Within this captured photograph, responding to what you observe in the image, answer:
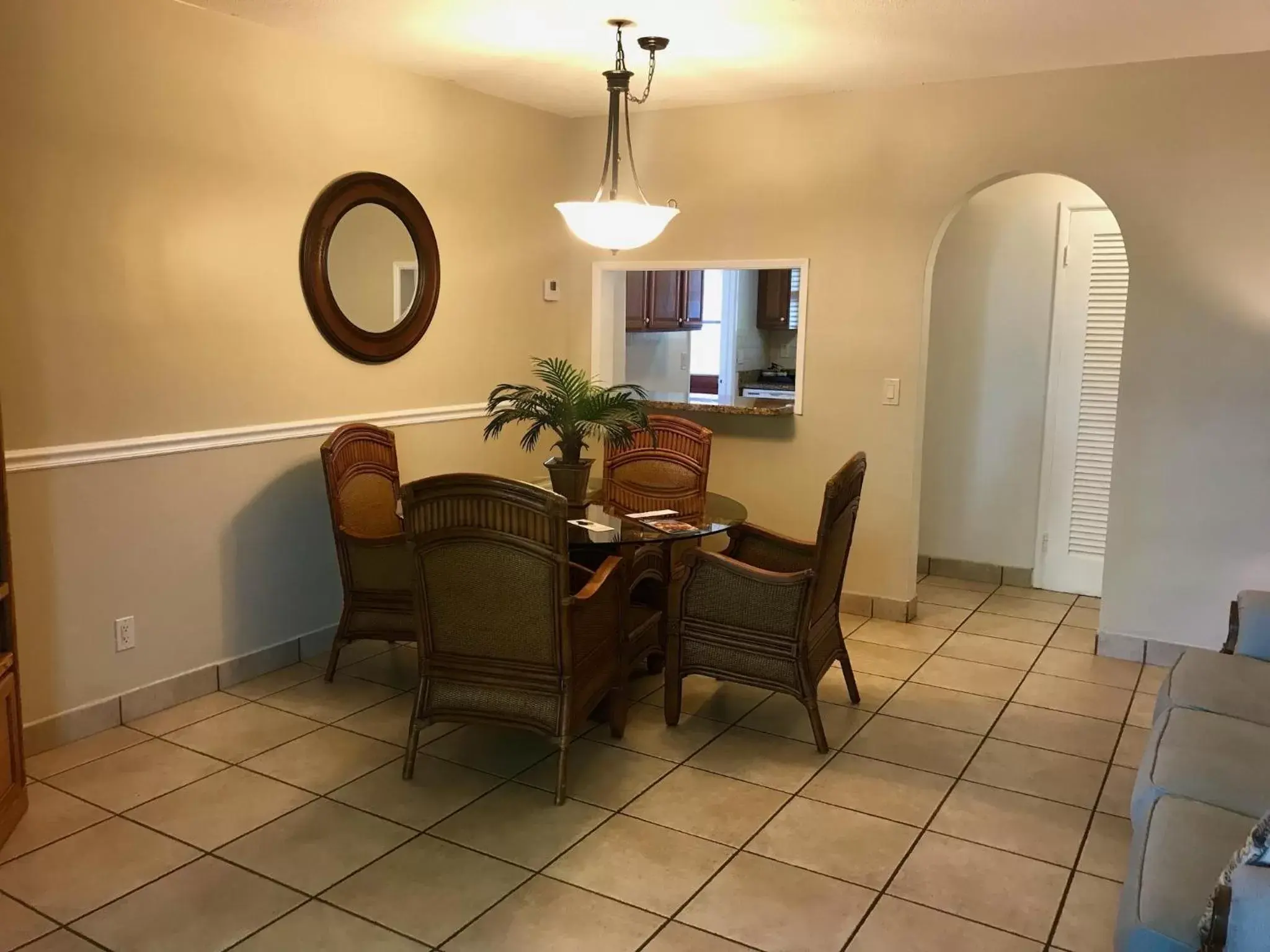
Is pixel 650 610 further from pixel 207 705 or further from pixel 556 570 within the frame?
pixel 207 705

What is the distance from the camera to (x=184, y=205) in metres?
3.45

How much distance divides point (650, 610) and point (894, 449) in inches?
65.4

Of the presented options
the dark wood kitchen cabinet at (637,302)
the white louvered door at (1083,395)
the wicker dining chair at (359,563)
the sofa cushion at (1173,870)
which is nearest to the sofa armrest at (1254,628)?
the sofa cushion at (1173,870)

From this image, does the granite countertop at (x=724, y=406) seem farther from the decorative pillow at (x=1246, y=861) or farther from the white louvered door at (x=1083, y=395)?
the decorative pillow at (x=1246, y=861)

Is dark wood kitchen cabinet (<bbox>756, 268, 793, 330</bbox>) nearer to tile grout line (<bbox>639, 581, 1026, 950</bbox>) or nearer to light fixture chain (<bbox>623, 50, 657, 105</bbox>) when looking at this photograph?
light fixture chain (<bbox>623, 50, 657, 105</bbox>)

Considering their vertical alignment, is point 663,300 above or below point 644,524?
above

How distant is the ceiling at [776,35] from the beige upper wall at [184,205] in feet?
0.70

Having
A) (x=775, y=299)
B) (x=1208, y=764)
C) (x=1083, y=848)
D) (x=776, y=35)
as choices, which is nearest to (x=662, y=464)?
(x=776, y=35)

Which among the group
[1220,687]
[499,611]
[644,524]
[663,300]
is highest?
[663,300]

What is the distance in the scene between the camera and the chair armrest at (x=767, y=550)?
365cm

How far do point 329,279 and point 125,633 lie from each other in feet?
5.05

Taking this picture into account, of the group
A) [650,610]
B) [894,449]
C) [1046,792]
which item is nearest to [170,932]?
[650,610]

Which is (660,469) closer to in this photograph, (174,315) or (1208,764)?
(174,315)

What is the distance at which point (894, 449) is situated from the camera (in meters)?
4.63
